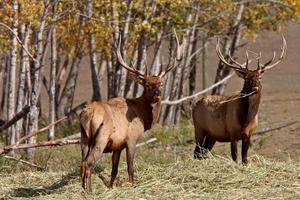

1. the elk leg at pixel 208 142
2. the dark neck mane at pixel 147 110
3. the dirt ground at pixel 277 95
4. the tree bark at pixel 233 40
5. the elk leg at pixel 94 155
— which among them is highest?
the tree bark at pixel 233 40

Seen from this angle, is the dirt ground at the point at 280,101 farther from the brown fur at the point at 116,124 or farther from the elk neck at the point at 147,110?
the brown fur at the point at 116,124

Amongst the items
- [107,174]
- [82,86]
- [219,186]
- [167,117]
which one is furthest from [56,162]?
[82,86]

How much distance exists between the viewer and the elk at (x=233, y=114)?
1425 cm

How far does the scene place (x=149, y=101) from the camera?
1330 centimetres

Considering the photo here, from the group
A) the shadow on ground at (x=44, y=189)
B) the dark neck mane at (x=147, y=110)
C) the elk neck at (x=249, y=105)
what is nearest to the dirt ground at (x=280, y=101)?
the elk neck at (x=249, y=105)

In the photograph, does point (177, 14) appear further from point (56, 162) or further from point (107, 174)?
point (107, 174)

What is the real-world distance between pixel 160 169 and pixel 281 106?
749 inches

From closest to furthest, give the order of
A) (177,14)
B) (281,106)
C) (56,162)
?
(56,162) → (177,14) → (281,106)

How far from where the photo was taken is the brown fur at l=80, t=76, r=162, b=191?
1205 cm

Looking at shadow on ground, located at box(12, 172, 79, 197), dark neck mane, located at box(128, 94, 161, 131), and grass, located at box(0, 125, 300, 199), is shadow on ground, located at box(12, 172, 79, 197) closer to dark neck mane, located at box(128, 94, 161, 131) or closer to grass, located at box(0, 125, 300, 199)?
grass, located at box(0, 125, 300, 199)

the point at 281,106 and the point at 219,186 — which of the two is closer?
the point at 219,186

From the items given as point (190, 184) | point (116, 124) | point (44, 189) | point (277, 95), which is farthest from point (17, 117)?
point (277, 95)

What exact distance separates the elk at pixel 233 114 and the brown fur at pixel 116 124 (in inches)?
70.8

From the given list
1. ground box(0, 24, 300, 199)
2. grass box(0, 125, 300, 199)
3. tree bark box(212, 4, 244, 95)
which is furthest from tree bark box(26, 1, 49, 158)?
tree bark box(212, 4, 244, 95)
